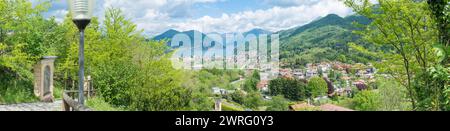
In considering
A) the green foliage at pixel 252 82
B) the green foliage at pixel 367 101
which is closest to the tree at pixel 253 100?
the green foliage at pixel 252 82

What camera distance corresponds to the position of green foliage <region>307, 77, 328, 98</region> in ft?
23.3

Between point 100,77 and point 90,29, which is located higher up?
point 90,29

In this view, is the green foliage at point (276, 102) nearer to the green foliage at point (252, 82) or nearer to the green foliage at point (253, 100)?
the green foliage at point (253, 100)

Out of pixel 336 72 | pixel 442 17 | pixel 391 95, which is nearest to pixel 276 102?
pixel 336 72

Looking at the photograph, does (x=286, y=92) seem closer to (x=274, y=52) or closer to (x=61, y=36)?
(x=274, y=52)

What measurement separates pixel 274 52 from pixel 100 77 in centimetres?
276

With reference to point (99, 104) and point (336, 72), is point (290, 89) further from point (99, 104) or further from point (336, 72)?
point (99, 104)

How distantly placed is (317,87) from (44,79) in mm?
4210

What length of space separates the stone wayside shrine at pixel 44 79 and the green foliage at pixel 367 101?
14.6 feet

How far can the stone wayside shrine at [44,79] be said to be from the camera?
20.3ft

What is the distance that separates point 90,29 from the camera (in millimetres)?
7926
